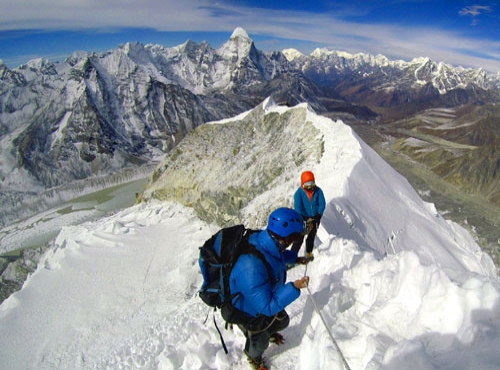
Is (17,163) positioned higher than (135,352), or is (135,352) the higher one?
(135,352)

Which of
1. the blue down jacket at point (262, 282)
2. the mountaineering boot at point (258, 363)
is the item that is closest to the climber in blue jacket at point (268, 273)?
the blue down jacket at point (262, 282)

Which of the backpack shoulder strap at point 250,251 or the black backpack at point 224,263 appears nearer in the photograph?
the backpack shoulder strap at point 250,251

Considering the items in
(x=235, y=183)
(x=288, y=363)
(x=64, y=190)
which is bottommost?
(x=64, y=190)

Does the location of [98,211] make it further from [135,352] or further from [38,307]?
[135,352]

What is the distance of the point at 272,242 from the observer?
14.0 ft

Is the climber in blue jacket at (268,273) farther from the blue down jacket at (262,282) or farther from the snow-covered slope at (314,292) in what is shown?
the snow-covered slope at (314,292)

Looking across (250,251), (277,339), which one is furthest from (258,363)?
(250,251)

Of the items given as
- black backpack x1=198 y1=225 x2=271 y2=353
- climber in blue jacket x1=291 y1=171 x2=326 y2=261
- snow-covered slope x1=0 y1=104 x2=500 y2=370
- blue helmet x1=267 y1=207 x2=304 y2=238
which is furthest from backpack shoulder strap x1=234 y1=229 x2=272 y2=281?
climber in blue jacket x1=291 y1=171 x2=326 y2=261

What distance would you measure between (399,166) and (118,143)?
15560 cm

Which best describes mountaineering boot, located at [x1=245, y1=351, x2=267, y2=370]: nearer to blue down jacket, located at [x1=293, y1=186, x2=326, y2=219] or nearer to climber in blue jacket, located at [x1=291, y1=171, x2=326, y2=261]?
climber in blue jacket, located at [x1=291, y1=171, x2=326, y2=261]

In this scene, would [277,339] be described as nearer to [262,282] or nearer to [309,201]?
[262,282]

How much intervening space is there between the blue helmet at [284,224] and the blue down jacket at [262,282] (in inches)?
5.9

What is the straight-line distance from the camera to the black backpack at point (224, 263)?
4301 mm

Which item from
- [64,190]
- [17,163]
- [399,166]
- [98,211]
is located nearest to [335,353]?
[399,166]
